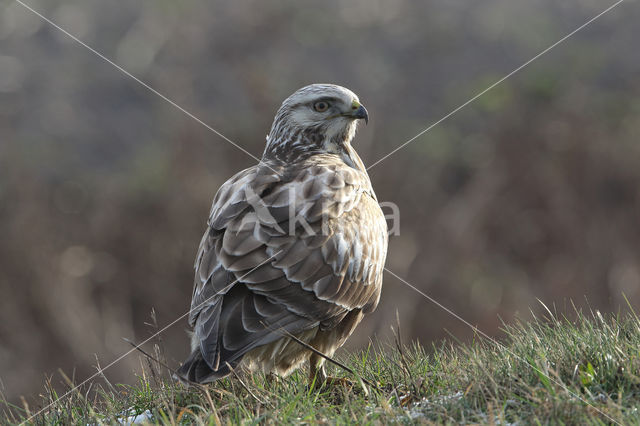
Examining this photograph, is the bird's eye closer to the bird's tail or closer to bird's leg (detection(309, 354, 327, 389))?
bird's leg (detection(309, 354, 327, 389))

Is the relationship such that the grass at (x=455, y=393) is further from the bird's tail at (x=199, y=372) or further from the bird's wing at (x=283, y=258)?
the bird's wing at (x=283, y=258)

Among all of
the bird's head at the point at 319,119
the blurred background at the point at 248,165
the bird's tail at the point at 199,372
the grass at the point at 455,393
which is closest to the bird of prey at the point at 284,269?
the bird's tail at the point at 199,372

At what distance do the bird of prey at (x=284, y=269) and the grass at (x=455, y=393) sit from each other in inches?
10.2

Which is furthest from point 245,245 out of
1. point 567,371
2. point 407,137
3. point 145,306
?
point 407,137

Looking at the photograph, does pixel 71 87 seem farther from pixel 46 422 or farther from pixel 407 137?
pixel 46 422

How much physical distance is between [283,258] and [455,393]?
1434 millimetres

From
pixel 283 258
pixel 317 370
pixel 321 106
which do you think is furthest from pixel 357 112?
pixel 317 370

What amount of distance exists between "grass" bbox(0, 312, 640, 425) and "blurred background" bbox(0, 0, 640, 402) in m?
8.79

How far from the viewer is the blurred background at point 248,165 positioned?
14.0 m

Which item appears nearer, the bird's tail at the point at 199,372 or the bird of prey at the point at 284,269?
the bird's tail at the point at 199,372

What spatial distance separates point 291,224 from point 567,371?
6.57 feet

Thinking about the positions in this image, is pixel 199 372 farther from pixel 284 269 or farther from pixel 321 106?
pixel 321 106

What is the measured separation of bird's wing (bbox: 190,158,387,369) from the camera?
15.8 feet

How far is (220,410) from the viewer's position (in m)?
4.16
